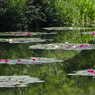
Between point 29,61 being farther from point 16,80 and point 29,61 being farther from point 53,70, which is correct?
point 16,80

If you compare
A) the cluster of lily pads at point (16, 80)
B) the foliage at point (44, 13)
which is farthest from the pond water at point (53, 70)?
the foliage at point (44, 13)

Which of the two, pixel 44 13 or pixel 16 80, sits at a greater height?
pixel 44 13

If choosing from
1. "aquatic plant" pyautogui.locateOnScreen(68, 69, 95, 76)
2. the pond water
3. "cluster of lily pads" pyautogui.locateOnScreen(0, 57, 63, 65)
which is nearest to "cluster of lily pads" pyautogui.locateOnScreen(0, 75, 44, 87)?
the pond water

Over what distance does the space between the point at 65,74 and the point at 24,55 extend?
2.48 meters

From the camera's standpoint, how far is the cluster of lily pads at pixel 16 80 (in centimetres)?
595

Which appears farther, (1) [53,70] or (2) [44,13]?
(2) [44,13]

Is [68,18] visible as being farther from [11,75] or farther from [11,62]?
[11,75]

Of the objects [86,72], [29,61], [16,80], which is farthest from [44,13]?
[16,80]

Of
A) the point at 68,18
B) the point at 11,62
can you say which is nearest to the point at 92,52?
the point at 11,62

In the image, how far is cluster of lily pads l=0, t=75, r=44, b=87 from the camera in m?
5.95

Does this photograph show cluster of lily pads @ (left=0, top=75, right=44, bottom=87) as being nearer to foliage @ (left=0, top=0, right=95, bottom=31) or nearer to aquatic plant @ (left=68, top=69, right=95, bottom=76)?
aquatic plant @ (left=68, top=69, right=95, bottom=76)

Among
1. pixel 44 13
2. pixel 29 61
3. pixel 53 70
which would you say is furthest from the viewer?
pixel 44 13

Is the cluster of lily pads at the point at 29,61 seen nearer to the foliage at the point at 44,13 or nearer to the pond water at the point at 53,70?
the pond water at the point at 53,70

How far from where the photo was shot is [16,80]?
623cm
